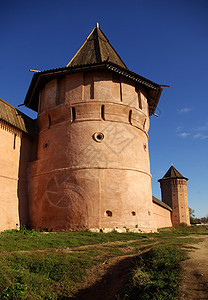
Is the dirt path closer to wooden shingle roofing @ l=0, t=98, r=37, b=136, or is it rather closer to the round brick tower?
the round brick tower

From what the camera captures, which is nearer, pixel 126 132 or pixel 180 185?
pixel 126 132

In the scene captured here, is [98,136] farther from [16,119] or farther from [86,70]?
[16,119]

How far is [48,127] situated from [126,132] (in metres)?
4.33

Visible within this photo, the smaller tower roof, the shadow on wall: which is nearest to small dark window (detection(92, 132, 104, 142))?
the shadow on wall

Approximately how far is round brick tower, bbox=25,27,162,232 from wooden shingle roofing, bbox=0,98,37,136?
0.60m

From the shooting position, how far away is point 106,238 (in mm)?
9953

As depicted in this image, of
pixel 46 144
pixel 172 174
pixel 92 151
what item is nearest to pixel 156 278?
pixel 92 151

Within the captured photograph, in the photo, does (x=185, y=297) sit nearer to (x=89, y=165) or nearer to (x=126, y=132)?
(x=89, y=165)

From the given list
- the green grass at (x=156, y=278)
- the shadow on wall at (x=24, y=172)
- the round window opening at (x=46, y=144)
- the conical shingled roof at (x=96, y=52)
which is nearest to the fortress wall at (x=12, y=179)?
the shadow on wall at (x=24, y=172)

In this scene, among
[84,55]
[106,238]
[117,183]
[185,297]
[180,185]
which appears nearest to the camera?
[185,297]

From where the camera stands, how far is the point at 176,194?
111 feet

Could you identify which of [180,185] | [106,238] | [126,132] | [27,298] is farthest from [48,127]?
[180,185]

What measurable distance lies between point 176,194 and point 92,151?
23902mm

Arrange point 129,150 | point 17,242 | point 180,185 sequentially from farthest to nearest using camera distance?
point 180,185 < point 129,150 < point 17,242
